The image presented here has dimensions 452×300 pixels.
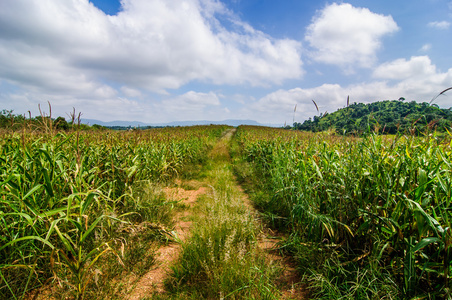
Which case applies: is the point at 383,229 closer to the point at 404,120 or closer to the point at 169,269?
the point at 404,120

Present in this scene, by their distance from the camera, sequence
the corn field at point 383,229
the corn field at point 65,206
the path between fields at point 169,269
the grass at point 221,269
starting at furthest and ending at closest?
the path between fields at point 169,269 → the grass at point 221,269 → the corn field at point 65,206 → the corn field at point 383,229

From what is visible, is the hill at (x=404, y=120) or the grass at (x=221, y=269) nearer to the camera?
the grass at (x=221, y=269)

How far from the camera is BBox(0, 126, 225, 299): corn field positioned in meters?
2.06

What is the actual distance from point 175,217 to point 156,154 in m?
2.75

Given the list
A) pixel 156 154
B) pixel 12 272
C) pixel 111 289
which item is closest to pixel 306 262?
pixel 111 289

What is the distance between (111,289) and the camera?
232 centimetres

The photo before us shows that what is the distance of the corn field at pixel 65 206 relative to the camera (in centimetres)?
206

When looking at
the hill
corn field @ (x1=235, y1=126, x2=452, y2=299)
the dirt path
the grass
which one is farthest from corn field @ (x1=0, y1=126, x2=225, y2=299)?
the hill

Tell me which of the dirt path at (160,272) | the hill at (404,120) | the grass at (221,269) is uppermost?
the hill at (404,120)

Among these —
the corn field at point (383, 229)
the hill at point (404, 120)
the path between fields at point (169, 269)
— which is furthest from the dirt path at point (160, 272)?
the hill at point (404, 120)

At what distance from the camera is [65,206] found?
223 cm

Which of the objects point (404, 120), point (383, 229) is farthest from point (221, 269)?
point (404, 120)

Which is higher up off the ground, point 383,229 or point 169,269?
point 383,229

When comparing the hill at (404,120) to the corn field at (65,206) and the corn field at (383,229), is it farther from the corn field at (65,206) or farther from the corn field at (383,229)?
the corn field at (65,206)
